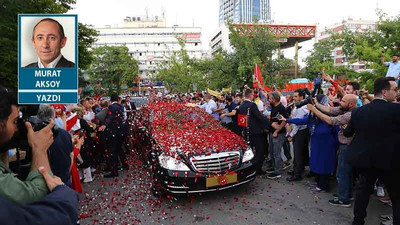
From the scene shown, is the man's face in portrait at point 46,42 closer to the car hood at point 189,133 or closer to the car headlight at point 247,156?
the car hood at point 189,133

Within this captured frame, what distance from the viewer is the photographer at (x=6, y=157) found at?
4.58 feet

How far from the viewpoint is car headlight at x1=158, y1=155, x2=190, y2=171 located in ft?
15.7

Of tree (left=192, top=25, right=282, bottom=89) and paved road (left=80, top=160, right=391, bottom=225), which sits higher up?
tree (left=192, top=25, right=282, bottom=89)

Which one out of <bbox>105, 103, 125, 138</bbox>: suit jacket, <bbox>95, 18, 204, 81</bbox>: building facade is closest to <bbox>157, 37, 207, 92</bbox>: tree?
<bbox>105, 103, 125, 138</bbox>: suit jacket

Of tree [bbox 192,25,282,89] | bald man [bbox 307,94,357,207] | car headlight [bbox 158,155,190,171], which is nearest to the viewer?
bald man [bbox 307,94,357,207]

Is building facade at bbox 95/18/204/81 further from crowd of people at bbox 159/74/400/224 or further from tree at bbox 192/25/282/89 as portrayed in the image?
crowd of people at bbox 159/74/400/224

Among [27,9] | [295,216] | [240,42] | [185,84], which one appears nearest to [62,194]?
[295,216]

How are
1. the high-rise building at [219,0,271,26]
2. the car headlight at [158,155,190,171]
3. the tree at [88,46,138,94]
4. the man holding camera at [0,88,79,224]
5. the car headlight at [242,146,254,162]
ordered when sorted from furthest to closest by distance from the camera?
the high-rise building at [219,0,271,26] < the tree at [88,46,138,94] < the car headlight at [242,146,254,162] < the car headlight at [158,155,190,171] < the man holding camera at [0,88,79,224]

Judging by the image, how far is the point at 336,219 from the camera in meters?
4.35

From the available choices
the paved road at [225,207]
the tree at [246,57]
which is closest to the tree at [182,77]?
the tree at [246,57]

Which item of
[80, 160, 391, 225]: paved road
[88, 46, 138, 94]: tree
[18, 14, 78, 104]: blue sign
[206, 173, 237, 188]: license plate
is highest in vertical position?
[88, 46, 138, 94]: tree

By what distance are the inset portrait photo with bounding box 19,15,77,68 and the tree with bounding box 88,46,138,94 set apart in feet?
168

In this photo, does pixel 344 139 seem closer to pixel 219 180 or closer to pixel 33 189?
pixel 219 180

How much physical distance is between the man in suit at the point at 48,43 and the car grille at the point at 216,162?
8.22ft
